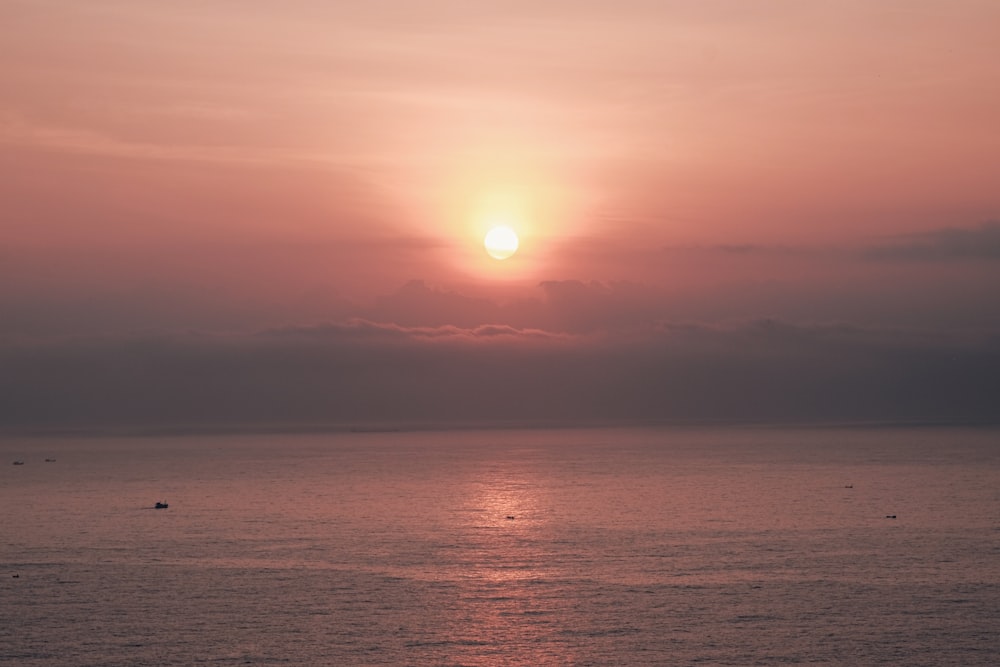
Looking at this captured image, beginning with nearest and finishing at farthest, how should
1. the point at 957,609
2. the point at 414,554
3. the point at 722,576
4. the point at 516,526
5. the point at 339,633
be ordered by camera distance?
the point at 339,633 → the point at 957,609 → the point at 722,576 → the point at 414,554 → the point at 516,526

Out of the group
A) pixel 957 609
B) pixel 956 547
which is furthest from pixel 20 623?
pixel 956 547

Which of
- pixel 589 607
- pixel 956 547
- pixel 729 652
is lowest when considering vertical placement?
pixel 729 652

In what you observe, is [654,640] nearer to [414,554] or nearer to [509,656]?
[509,656]

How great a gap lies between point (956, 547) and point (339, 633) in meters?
91.3

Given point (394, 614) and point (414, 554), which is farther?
point (414, 554)

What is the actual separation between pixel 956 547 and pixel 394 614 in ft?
274

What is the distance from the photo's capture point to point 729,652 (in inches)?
3725

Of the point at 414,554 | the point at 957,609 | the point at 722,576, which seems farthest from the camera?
the point at 414,554

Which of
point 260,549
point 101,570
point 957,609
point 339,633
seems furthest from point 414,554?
point 957,609

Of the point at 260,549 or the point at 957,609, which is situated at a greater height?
the point at 260,549

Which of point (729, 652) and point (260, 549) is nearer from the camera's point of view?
point (729, 652)

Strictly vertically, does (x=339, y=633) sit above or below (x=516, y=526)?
below

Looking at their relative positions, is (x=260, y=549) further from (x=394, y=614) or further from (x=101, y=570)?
(x=394, y=614)

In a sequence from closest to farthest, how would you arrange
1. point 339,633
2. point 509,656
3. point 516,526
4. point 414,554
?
1. point 509,656
2. point 339,633
3. point 414,554
4. point 516,526
